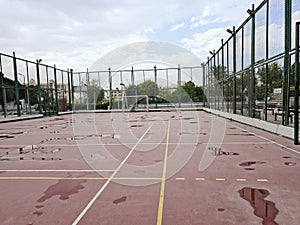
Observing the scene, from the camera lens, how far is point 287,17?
9.79 metres

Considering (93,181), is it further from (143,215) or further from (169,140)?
(169,140)

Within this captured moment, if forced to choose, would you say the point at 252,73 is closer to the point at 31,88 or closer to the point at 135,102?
the point at 31,88

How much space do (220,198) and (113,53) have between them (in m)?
16.2

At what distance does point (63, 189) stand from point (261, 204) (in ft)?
11.2

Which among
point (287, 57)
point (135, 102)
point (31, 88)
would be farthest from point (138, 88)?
point (287, 57)

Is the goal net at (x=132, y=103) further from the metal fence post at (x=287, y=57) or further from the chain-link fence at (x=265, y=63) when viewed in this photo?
the metal fence post at (x=287, y=57)

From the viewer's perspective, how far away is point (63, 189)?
471cm

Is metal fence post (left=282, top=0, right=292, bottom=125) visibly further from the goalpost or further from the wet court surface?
the goalpost

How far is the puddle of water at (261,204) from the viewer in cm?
340

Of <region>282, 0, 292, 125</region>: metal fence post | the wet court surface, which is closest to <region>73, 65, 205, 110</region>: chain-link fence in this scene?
<region>282, 0, 292, 125</region>: metal fence post

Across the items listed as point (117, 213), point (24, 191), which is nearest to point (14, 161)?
point (24, 191)

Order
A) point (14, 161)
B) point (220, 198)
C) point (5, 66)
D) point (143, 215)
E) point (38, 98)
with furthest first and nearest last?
point (38, 98)
point (5, 66)
point (14, 161)
point (220, 198)
point (143, 215)

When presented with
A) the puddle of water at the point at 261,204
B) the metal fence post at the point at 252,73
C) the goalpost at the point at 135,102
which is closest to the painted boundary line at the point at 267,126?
the metal fence post at the point at 252,73

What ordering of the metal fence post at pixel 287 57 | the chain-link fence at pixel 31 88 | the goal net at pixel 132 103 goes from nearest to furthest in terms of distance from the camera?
the metal fence post at pixel 287 57, the chain-link fence at pixel 31 88, the goal net at pixel 132 103
